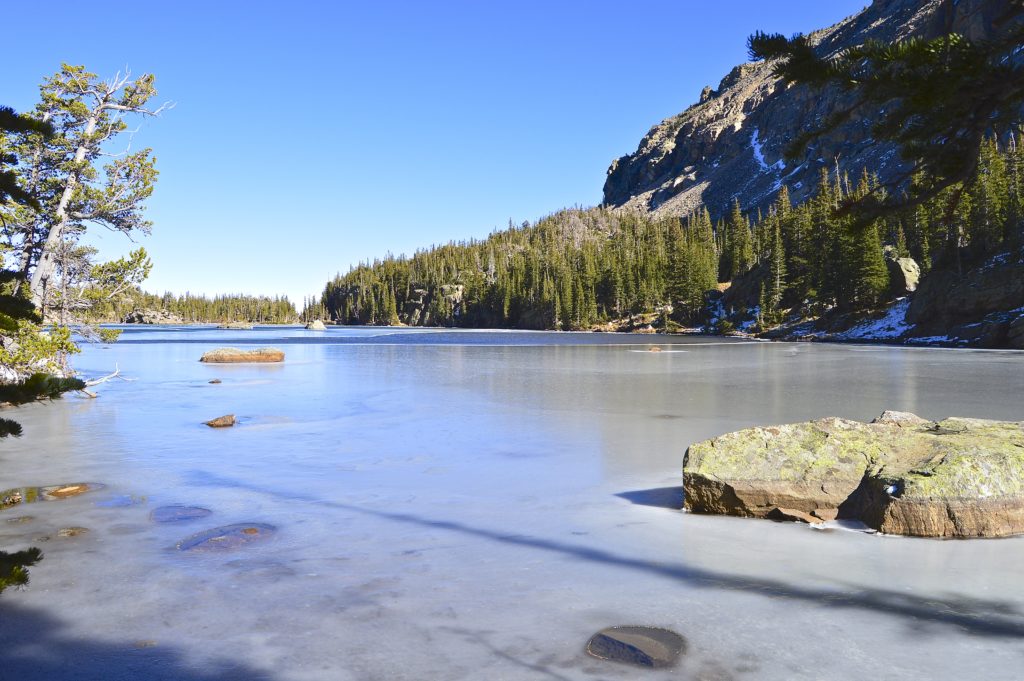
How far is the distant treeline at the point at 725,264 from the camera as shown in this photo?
6391cm

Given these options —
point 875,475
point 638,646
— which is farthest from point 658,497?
point 638,646

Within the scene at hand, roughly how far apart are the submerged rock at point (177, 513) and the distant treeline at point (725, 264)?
25.7ft

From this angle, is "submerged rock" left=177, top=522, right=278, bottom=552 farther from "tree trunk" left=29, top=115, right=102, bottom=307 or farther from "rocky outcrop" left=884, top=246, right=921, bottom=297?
"rocky outcrop" left=884, top=246, right=921, bottom=297

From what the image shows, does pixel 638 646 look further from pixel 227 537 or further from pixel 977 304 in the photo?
pixel 977 304

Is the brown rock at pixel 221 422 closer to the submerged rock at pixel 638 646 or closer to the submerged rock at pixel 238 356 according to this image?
the submerged rock at pixel 638 646

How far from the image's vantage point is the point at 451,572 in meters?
6.23

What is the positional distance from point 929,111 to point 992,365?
34.1 m

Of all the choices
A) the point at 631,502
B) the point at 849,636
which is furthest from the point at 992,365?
the point at 849,636

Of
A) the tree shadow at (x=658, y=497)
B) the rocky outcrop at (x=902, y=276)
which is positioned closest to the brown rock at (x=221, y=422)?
the tree shadow at (x=658, y=497)

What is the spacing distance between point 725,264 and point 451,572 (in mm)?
126035

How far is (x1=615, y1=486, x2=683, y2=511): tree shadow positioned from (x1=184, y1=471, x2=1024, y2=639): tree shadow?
2.00 metres

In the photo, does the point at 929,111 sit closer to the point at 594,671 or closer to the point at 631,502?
the point at 594,671

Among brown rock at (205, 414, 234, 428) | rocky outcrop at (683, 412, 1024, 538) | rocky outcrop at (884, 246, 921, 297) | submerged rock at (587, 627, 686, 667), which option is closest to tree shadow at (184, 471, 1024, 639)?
submerged rock at (587, 627, 686, 667)

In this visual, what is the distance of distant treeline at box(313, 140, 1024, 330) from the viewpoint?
210ft
